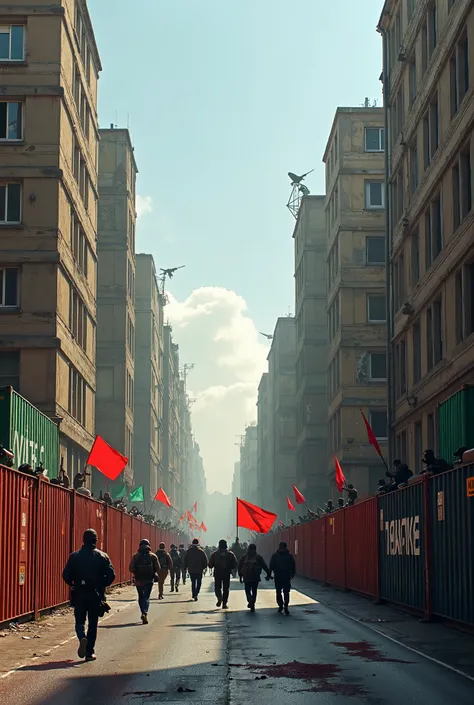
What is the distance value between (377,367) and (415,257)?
71.8 ft

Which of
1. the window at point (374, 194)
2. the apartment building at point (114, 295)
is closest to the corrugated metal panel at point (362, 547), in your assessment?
the window at point (374, 194)

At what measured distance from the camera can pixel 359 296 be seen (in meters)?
66.1

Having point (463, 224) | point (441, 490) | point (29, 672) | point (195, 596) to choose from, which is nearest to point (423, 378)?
point (463, 224)

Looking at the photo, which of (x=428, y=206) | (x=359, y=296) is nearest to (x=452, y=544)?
(x=428, y=206)

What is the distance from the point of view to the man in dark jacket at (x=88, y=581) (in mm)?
16250

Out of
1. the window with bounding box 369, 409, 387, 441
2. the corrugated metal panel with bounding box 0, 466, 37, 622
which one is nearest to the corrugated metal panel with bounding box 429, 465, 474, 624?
the corrugated metal panel with bounding box 0, 466, 37, 622

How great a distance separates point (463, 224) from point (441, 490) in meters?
14.4

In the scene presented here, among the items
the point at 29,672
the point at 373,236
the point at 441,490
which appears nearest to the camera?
the point at 29,672

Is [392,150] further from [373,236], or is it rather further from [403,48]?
[373,236]

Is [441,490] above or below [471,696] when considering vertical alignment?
above

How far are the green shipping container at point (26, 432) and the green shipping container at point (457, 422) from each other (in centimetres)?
1242

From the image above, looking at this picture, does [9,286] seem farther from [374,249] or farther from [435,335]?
[374,249]

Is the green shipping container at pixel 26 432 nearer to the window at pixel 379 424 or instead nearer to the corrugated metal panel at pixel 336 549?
the corrugated metal panel at pixel 336 549

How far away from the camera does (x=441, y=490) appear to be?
69.3 feet
